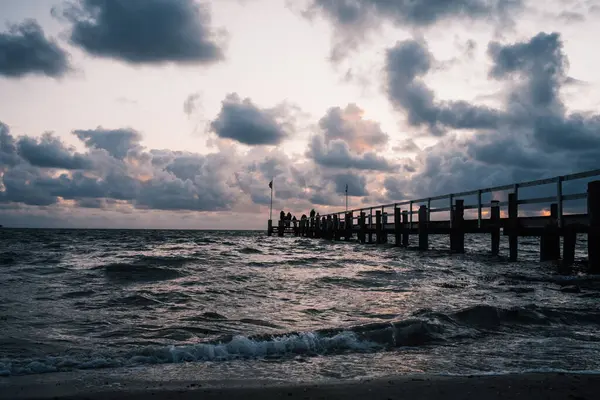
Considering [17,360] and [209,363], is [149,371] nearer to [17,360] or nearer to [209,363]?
[209,363]

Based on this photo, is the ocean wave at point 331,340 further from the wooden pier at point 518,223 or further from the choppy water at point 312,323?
the wooden pier at point 518,223

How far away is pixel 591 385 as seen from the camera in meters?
3.35

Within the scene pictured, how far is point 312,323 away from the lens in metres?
5.92

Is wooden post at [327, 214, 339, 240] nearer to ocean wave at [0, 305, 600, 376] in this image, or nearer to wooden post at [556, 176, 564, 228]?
wooden post at [556, 176, 564, 228]

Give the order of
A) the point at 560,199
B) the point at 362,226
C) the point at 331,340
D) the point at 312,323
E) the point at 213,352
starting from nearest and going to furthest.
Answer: the point at 213,352 < the point at 331,340 < the point at 312,323 < the point at 560,199 < the point at 362,226

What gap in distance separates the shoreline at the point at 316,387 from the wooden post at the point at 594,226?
22.6 feet

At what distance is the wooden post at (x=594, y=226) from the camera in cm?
935

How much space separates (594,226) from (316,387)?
8372mm

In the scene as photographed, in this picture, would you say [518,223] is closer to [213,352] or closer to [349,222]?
[213,352]

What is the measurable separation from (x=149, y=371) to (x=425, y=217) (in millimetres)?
16594

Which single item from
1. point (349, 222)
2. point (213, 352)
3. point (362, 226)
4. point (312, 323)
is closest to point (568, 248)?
point (312, 323)

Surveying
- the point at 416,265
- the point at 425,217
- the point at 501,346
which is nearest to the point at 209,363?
the point at 501,346

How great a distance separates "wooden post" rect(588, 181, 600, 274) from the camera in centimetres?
935

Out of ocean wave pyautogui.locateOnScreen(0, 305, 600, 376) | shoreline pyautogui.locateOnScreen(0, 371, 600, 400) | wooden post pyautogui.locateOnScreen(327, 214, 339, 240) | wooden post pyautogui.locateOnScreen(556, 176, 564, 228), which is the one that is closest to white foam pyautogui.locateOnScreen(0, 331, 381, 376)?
ocean wave pyautogui.locateOnScreen(0, 305, 600, 376)
